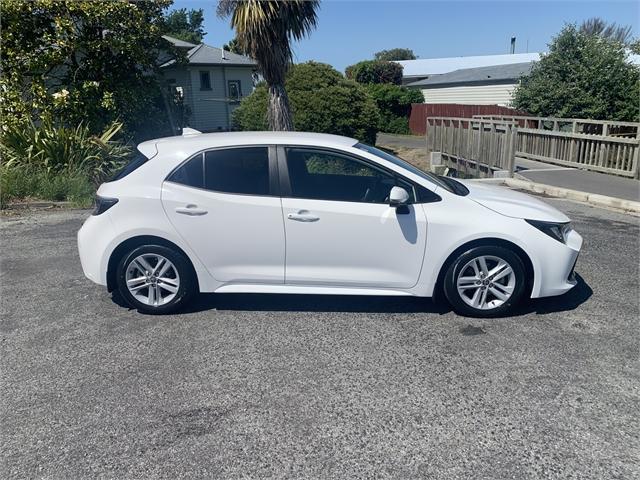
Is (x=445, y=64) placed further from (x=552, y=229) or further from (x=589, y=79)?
(x=552, y=229)

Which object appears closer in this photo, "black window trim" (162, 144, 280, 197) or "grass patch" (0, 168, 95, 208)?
"black window trim" (162, 144, 280, 197)

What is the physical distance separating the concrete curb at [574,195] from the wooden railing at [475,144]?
85 centimetres

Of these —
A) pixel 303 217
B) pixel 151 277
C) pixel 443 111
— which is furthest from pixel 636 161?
pixel 443 111

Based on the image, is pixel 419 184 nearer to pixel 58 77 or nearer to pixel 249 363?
pixel 249 363

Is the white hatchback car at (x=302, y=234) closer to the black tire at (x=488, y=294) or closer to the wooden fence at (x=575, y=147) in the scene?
the black tire at (x=488, y=294)

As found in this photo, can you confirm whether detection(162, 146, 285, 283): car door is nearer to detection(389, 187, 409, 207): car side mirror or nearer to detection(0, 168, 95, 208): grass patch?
detection(389, 187, 409, 207): car side mirror

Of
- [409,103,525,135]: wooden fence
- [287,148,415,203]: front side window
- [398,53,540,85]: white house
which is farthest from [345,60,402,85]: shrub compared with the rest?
[287,148,415,203]: front side window

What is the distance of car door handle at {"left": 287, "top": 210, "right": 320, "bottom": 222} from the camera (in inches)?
171

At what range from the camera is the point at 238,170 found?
4.52m

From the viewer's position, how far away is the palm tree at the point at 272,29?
11.6 metres

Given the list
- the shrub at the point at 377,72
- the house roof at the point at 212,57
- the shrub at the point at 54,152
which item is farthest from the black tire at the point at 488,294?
the shrub at the point at 377,72

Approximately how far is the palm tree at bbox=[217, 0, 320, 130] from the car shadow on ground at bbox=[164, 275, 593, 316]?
27.7ft

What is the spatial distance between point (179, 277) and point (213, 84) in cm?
2597

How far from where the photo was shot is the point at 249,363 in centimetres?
380
